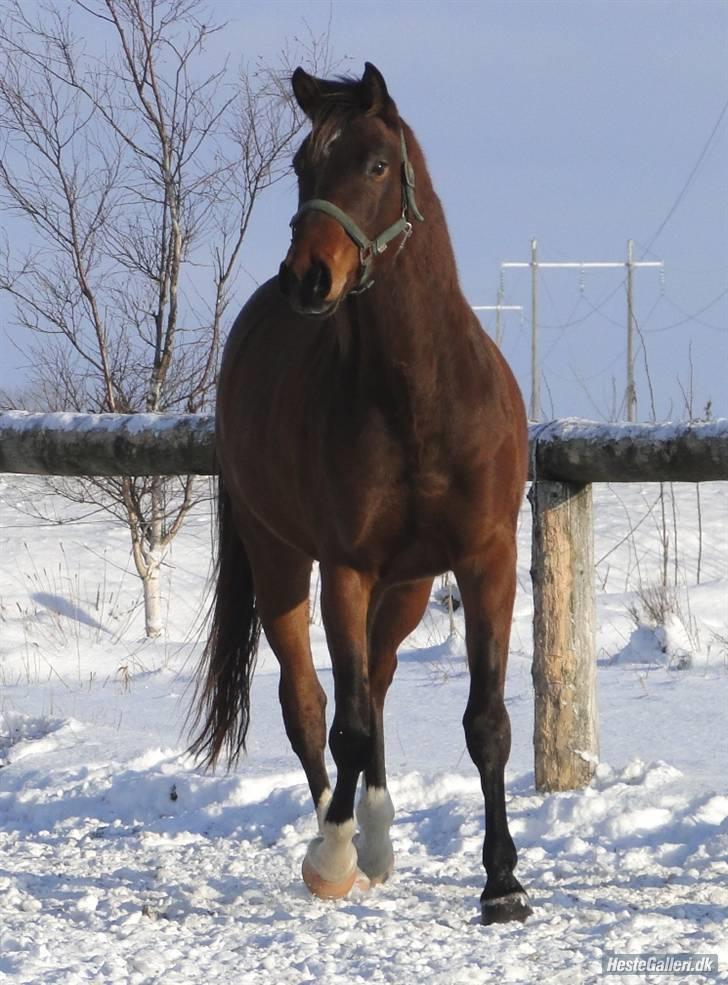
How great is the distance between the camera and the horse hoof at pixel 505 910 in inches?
122

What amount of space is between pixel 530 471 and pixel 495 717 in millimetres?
1217

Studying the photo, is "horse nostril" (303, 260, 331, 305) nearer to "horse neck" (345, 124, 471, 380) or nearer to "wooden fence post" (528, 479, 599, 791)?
"horse neck" (345, 124, 471, 380)

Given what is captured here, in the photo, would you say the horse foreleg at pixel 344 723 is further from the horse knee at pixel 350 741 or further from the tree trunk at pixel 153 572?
the tree trunk at pixel 153 572

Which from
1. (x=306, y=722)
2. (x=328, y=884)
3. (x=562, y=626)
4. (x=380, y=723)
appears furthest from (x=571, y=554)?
(x=328, y=884)

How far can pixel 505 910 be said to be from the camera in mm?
3094

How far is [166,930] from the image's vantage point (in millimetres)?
3105

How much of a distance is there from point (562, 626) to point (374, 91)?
6.55 ft

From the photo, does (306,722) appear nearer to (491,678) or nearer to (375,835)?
(375,835)

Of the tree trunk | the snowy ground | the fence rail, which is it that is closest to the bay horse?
the snowy ground

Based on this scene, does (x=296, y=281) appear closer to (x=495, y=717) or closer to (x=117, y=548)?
(x=495, y=717)

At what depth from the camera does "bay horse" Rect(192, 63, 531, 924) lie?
293 centimetres

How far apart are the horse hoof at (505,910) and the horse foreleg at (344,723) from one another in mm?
429

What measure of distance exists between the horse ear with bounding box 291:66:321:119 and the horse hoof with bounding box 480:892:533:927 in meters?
1.93

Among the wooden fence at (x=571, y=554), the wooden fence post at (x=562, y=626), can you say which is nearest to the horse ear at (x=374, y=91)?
the wooden fence at (x=571, y=554)
